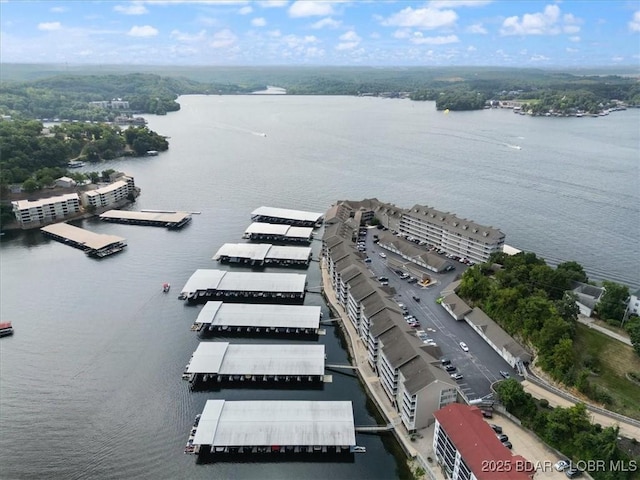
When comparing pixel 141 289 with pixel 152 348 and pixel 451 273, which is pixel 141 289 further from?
pixel 451 273

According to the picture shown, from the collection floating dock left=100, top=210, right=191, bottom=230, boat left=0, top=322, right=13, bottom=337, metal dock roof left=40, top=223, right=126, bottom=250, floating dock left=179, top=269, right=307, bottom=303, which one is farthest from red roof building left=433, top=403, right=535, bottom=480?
floating dock left=100, top=210, right=191, bottom=230

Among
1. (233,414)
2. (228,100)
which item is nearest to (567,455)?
(233,414)

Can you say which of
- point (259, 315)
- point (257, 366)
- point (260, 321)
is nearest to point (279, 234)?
point (259, 315)

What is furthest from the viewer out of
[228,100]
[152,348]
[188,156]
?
[228,100]

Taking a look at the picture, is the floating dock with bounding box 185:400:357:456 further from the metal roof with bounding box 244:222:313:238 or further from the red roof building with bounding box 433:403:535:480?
the metal roof with bounding box 244:222:313:238

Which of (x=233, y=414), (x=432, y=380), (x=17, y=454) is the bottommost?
(x=17, y=454)

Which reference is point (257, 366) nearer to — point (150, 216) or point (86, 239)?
point (86, 239)

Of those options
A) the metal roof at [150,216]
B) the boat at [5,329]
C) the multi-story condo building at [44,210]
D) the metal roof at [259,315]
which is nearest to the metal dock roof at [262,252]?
the metal roof at [259,315]
